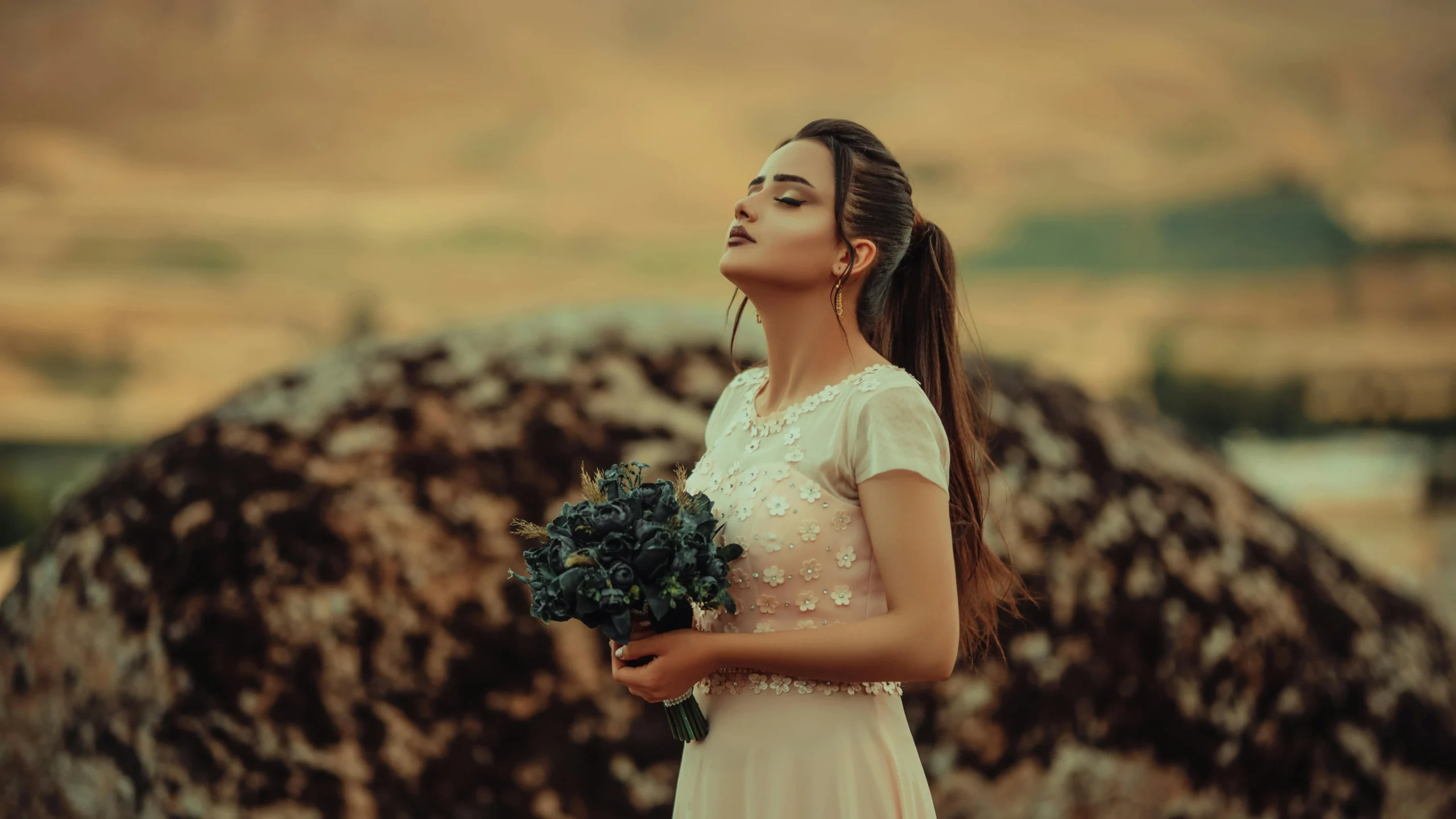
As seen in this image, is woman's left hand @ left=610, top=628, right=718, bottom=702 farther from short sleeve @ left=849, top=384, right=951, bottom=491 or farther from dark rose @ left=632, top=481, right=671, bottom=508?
short sleeve @ left=849, top=384, right=951, bottom=491

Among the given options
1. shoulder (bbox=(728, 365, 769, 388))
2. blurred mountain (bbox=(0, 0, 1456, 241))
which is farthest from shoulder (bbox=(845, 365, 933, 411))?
blurred mountain (bbox=(0, 0, 1456, 241))

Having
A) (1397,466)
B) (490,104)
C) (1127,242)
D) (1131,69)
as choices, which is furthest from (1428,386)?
(490,104)

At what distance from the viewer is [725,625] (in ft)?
5.72

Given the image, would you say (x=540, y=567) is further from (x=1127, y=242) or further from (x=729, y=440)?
(x=1127, y=242)

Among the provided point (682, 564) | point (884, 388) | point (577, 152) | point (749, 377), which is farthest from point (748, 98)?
point (682, 564)

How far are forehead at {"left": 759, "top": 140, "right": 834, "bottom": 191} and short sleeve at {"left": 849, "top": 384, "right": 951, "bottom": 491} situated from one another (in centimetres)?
34

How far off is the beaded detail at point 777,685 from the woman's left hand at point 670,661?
0.09m

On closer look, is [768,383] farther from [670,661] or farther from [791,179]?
[670,661]

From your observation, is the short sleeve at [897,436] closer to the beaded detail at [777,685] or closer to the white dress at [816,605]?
the white dress at [816,605]

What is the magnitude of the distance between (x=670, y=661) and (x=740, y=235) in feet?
2.11

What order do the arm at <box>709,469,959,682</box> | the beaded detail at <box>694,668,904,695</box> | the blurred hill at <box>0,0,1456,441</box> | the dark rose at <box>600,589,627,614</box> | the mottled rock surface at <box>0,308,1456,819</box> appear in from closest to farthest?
1. the dark rose at <box>600,589,627,614</box>
2. the arm at <box>709,469,959,682</box>
3. the beaded detail at <box>694,668,904,695</box>
4. the mottled rock surface at <box>0,308,1456,819</box>
5. the blurred hill at <box>0,0,1456,441</box>

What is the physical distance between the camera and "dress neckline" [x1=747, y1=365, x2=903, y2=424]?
1717mm

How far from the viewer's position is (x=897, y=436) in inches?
62.7

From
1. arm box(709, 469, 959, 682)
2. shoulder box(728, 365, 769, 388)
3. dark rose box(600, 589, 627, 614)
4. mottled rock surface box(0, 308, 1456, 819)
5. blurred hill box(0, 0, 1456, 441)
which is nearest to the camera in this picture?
dark rose box(600, 589, 627, 614)
